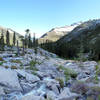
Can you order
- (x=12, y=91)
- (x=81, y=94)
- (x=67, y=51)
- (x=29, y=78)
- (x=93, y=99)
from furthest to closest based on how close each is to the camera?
(x=67, y=51)
(x=29, y=78)
(x=12, y=91)
(x=81, y=94)
(x=93, y=99)

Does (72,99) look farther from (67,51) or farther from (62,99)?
(67,51)

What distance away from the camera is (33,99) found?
372 cm

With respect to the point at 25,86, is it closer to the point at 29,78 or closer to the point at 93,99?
the point at 29,78

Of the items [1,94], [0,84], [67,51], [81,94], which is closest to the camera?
[81,94]

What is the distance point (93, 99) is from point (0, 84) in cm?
425

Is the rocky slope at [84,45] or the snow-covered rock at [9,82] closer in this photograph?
the snow-covered rock at [9,82]

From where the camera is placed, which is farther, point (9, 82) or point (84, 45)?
point (84, 45)

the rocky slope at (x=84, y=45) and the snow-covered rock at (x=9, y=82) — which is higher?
the rocky slope at (x=84, y=45)

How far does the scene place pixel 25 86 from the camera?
549cm

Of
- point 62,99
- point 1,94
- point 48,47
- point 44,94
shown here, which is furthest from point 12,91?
point 48,47

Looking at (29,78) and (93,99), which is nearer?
(93,99)

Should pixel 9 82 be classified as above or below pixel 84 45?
below

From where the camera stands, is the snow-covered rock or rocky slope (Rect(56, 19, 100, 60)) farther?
rocky slope (Rect(56, 19, 100, 60))

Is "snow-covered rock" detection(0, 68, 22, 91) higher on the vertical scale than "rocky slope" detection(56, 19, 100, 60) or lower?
lower
